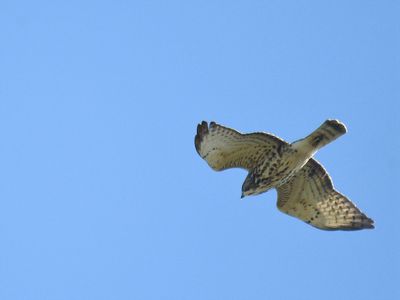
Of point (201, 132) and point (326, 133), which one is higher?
point (201, 132)

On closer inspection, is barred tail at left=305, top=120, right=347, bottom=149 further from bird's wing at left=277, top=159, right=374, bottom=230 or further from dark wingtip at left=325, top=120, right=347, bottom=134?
bird's wing at left=277, top=159, right=374, bottom=230

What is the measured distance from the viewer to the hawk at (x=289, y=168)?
15.0 meters

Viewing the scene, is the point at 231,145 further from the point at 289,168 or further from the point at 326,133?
the point at 326,133

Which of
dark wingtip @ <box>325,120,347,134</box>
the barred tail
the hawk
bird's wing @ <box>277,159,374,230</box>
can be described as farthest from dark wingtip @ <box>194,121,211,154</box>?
dark wingtip @ <box>325,120,347,134</box>

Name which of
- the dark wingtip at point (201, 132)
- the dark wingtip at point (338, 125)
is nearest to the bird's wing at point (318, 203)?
the dark wingtip at point (338, 125)

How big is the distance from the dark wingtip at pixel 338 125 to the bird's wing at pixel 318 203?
120 cm

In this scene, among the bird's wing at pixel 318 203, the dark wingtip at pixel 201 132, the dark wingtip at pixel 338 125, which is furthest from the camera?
the bird's wing at pixel 318 203

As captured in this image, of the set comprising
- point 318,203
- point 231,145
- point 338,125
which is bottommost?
point 318,203

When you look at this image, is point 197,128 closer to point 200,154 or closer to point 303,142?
point 200,154

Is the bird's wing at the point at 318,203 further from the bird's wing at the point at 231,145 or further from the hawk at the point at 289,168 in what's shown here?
the bird's wing at the point at 231,145

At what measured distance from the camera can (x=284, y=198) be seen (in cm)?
1642

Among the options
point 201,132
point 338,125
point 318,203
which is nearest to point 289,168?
point 338,125

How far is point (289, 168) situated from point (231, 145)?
1055 millimetres

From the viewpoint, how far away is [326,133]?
1488 centimetres
